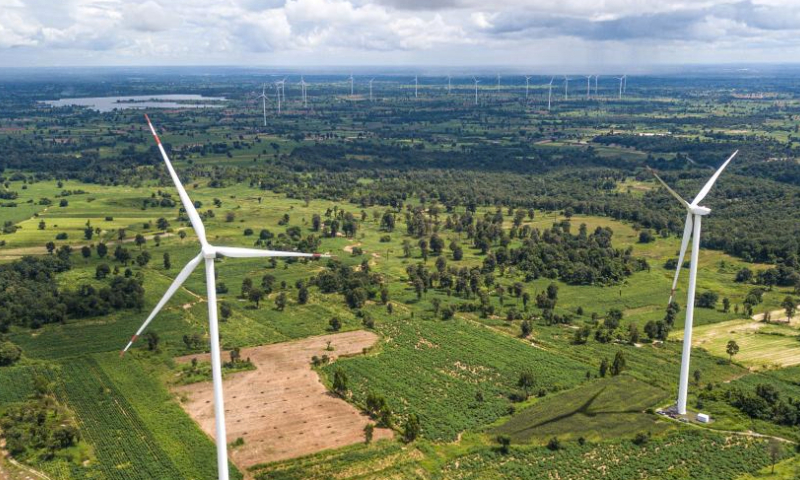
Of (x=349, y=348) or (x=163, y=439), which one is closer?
(x=163, y=439)

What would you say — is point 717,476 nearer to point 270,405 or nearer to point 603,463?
point 603,463

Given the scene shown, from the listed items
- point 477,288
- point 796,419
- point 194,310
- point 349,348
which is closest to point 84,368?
point 194,310

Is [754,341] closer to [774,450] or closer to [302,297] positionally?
[774,450]

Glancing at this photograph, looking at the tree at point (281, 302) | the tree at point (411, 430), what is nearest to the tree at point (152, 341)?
the tree at point (281, 302)

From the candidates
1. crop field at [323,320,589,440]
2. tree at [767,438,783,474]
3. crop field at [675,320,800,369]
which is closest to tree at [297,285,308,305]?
crop field at [323,320,589,440]

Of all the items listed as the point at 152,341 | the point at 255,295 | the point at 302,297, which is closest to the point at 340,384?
the point at 152,341

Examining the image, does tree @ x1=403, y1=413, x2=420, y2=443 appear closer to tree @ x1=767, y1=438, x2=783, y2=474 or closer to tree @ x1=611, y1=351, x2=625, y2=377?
tree @ x1=611, y1=351, x2=625, y2=377
